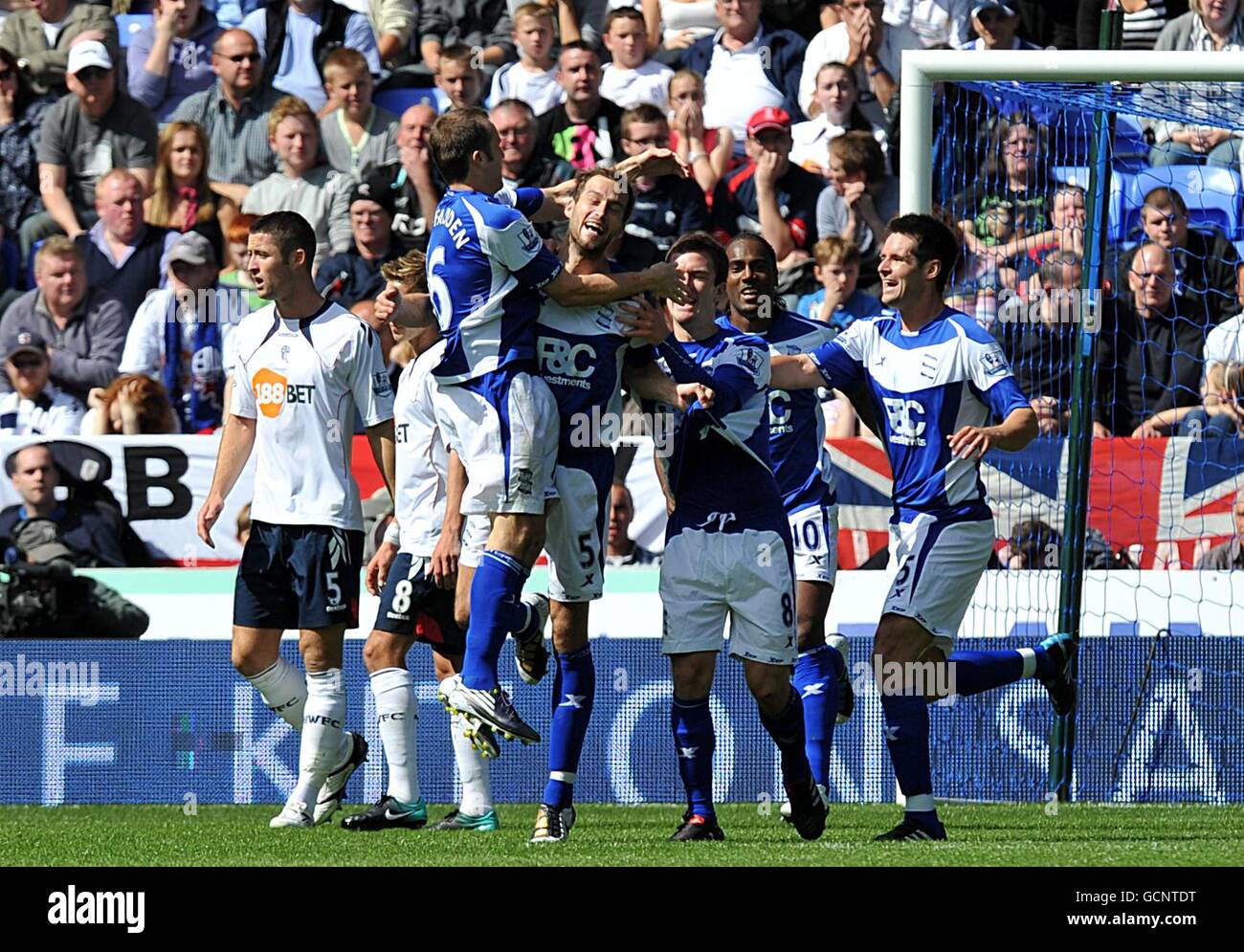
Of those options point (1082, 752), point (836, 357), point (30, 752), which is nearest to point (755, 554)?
point (836, 357)

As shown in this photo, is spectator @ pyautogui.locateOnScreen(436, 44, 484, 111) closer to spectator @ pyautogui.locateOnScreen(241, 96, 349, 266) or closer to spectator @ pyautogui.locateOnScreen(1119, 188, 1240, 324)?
spectator @ pyautogui.locateOnScreen(241, 96, 349, 266)

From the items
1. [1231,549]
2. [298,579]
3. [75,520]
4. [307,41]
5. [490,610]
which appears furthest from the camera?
[307,41]

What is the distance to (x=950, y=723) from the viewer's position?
9.98m

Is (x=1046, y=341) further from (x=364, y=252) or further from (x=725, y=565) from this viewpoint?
(x=725, y=565)

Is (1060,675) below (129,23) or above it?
below

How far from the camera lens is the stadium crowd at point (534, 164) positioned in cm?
1189

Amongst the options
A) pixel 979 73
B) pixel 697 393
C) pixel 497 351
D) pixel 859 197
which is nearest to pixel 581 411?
pixel 497 351

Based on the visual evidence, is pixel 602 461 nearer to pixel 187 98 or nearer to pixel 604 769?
pixel 604 769

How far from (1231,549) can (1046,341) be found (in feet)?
6.27

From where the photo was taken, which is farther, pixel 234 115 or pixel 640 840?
pixel 234 115

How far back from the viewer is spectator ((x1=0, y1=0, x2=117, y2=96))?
15242mm

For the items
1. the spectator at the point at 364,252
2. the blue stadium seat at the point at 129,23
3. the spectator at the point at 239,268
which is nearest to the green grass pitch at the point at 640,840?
the spectator at the point at 364,252

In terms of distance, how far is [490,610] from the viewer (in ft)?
23.4
